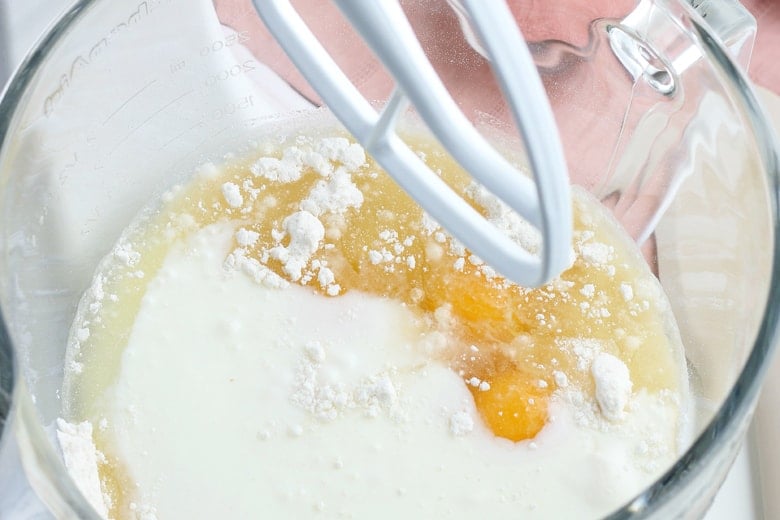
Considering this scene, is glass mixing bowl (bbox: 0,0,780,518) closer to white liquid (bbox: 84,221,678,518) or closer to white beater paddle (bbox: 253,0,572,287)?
white liquid (bbox: 84,221,678,518)

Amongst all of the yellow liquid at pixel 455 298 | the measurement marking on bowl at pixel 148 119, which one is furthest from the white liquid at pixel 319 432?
the measurement marking on bowl at pixel 148 119

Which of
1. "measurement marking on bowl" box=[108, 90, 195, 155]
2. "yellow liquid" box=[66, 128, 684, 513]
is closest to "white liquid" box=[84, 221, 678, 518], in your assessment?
"yellow liquid" box=[66, 128, 684, 513]

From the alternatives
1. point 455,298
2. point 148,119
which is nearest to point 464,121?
point 455,298

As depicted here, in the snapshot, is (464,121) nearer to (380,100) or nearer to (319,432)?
(319,432)

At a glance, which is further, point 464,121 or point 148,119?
point 148,119

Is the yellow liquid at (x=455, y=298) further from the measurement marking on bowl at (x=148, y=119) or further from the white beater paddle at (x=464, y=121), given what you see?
the white beater paddle at (x=464, y=121)

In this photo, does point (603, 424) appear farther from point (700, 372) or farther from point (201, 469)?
point (201, 469)

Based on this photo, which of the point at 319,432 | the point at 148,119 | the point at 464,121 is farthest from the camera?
the point at 148,119

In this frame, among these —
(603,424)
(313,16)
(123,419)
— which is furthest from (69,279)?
(603,424)

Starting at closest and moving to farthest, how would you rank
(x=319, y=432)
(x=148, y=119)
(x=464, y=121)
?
1. (x=464, y=121)
2. (x=319, y=432)
3. (x=148, y=119)
